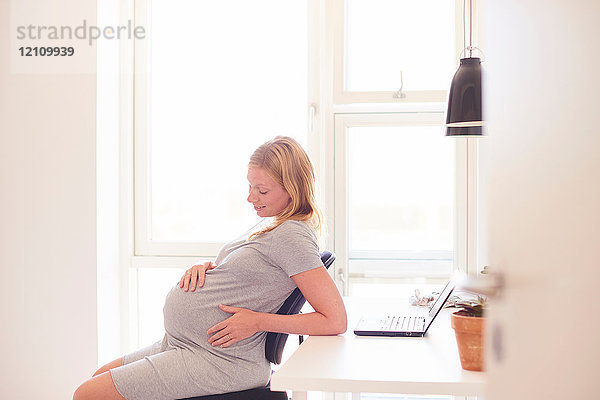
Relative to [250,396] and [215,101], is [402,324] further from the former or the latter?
[215,101]

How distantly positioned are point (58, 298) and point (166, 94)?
1054mm

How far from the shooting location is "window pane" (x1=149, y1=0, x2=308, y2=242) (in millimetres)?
3049

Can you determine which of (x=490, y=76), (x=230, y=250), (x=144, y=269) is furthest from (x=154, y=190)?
(x=490, y=76)

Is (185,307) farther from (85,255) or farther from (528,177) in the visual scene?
(528,177)

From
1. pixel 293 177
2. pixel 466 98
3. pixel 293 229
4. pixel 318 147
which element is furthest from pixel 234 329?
pixel 318 147

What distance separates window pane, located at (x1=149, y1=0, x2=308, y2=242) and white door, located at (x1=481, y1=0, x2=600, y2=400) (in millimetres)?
2329

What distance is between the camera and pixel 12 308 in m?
2.96

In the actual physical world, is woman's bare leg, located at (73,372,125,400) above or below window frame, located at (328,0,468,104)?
below

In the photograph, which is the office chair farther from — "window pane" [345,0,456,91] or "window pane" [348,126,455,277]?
"window pane" [345,0,456,91]

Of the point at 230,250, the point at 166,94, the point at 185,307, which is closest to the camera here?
the point at 185,307

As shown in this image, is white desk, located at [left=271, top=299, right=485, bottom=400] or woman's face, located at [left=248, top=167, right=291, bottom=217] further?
woman's face, located at [left=248, top=167, right=291, bottom=217]

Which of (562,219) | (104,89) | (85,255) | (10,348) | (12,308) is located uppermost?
(104,89)

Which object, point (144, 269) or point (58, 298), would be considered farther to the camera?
point (144, 269)

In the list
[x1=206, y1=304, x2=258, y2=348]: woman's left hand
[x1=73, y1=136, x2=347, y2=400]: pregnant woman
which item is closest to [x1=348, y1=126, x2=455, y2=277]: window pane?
[x1=73, y1=136, x2=347, y2=400]: pregnant woman
